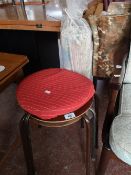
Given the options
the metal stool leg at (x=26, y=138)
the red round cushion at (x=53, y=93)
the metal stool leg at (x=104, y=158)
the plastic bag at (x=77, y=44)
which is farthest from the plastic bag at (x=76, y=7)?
the metal stool leg at (x=104, y=158)

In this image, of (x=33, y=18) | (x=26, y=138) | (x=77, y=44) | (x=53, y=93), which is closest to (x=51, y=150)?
(x=26, y=138)

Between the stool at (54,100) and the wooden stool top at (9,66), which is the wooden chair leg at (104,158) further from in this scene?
the wooden stool top at (9,66)

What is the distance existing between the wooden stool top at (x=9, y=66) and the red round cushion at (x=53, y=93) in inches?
3.1

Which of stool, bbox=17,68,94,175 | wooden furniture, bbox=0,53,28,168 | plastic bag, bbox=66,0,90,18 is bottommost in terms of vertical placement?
stool, bbox=17,68,94,175

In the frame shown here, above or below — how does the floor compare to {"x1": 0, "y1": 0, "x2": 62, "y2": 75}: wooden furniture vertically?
below

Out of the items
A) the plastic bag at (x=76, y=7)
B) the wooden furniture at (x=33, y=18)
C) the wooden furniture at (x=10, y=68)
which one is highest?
the plastic bag at (x=76, y=7)

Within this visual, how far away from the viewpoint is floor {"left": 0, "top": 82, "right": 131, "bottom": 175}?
47.9 inches

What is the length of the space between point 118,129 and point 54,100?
307 mm

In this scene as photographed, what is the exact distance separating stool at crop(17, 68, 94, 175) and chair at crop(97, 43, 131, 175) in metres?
0.09

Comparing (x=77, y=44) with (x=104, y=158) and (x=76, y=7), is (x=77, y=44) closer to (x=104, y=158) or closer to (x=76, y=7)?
(x=76, y=7)

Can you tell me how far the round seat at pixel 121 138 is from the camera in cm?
79

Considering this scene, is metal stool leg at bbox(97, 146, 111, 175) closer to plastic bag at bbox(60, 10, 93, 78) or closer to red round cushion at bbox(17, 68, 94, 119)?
red round cushion at bbox(17, 68, 94, 119)

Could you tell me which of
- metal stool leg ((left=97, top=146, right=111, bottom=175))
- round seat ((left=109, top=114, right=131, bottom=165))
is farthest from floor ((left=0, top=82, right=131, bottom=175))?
round seat ((left=109, top=114, right=131, bottom=165))

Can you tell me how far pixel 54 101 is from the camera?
2.89 ft
